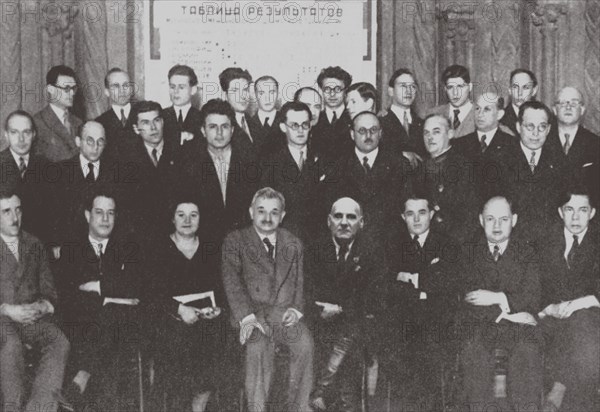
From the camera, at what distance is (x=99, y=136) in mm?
5344

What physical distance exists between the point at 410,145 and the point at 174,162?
136 cm

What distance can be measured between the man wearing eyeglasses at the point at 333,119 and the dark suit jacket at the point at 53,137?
4.73 feet

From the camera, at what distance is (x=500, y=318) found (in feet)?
16.2

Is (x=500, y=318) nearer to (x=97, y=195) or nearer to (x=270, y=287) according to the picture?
(x=270, y=287)

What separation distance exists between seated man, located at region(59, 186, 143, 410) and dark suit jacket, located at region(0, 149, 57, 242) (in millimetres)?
223

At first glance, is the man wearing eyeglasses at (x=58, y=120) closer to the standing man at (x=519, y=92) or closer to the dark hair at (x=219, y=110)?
the dark hair at (x=219, y=110)

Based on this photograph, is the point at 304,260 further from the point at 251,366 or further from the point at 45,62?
the point at 45,62

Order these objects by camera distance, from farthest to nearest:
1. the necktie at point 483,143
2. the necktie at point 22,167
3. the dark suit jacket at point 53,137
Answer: the dark suit jacket at point 53,137 → the necktie at point 483,143 → the necktie at point 22,167

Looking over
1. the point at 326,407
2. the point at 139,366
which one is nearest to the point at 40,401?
the point at 139,366

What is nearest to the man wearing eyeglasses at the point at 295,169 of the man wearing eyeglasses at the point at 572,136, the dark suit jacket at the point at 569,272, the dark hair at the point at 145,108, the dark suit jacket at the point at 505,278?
the dark hair at the point at 145,108

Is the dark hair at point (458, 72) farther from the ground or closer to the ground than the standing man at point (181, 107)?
farther from the ground

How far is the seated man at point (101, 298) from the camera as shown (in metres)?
4.90

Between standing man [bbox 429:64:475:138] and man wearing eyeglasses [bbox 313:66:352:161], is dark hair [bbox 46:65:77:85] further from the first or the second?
standing man [bbox 429:64:475:138]

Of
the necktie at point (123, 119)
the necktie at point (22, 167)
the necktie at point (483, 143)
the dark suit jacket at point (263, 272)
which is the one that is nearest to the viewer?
the dark suit jacket at point (263, 272)
